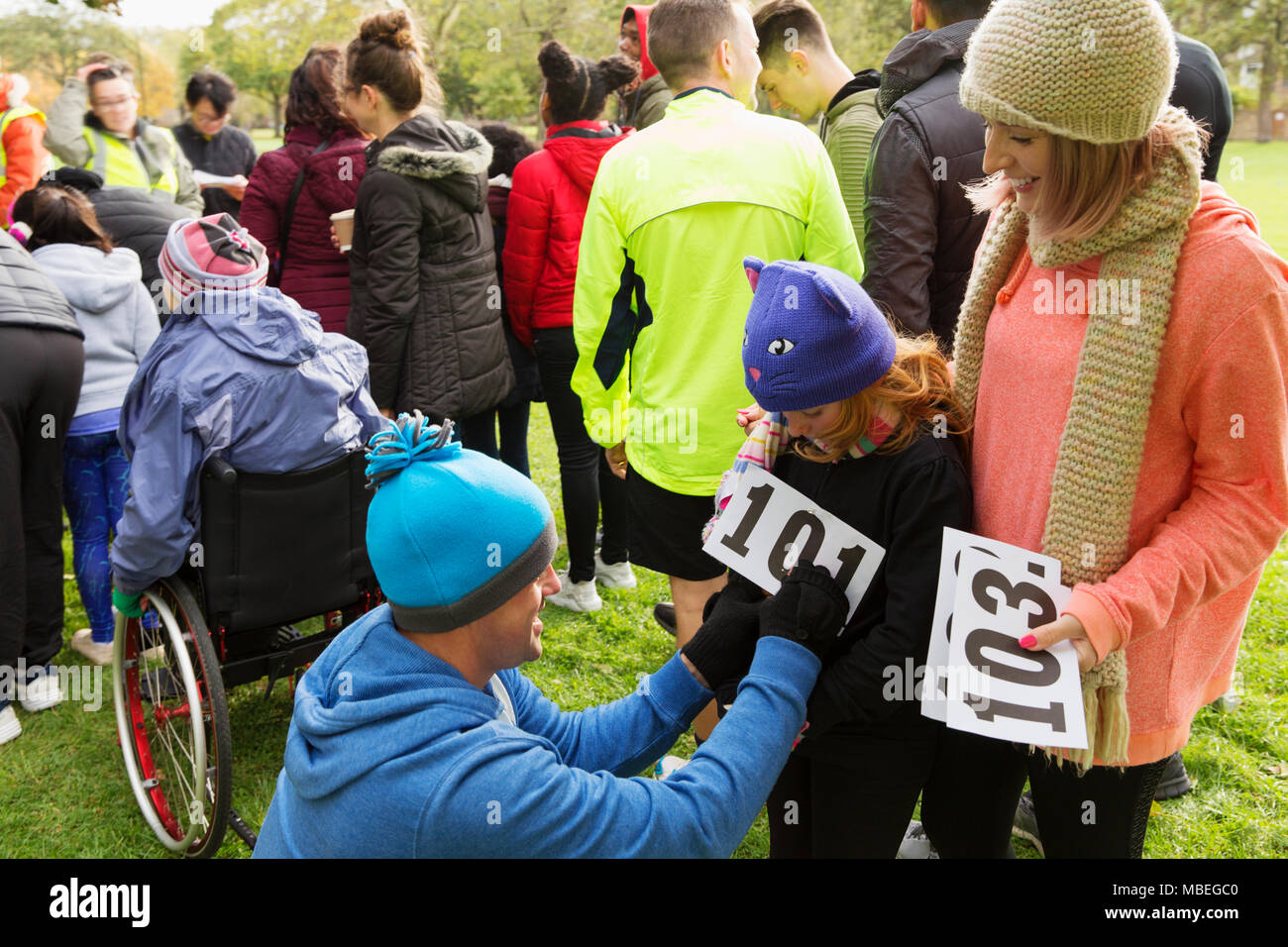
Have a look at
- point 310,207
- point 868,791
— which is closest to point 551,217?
point 310,207

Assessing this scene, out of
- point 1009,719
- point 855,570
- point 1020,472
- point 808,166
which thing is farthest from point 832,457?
point 808,166

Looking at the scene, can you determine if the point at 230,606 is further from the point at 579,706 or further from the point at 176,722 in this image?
the point at 579,706

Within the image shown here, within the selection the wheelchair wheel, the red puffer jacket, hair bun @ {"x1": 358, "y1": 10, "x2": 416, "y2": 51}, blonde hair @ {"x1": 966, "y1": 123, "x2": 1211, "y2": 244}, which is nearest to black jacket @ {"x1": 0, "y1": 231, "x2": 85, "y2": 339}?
the wheelchair wheel

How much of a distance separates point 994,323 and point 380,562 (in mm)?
1135

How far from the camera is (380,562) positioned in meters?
1.58

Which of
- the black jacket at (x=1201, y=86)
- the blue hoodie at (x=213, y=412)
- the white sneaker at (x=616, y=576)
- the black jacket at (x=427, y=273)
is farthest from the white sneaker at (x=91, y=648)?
the black jacket at (x=1201, y=86)

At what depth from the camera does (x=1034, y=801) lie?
6.57 ft

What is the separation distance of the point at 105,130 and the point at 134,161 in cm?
21

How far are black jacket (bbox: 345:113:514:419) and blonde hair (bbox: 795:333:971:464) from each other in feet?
8.00

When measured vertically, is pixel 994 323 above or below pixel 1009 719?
above

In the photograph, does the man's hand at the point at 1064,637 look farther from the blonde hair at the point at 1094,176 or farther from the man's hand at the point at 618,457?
the man's hand at the point at 618,457

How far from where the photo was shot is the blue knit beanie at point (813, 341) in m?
1.71
